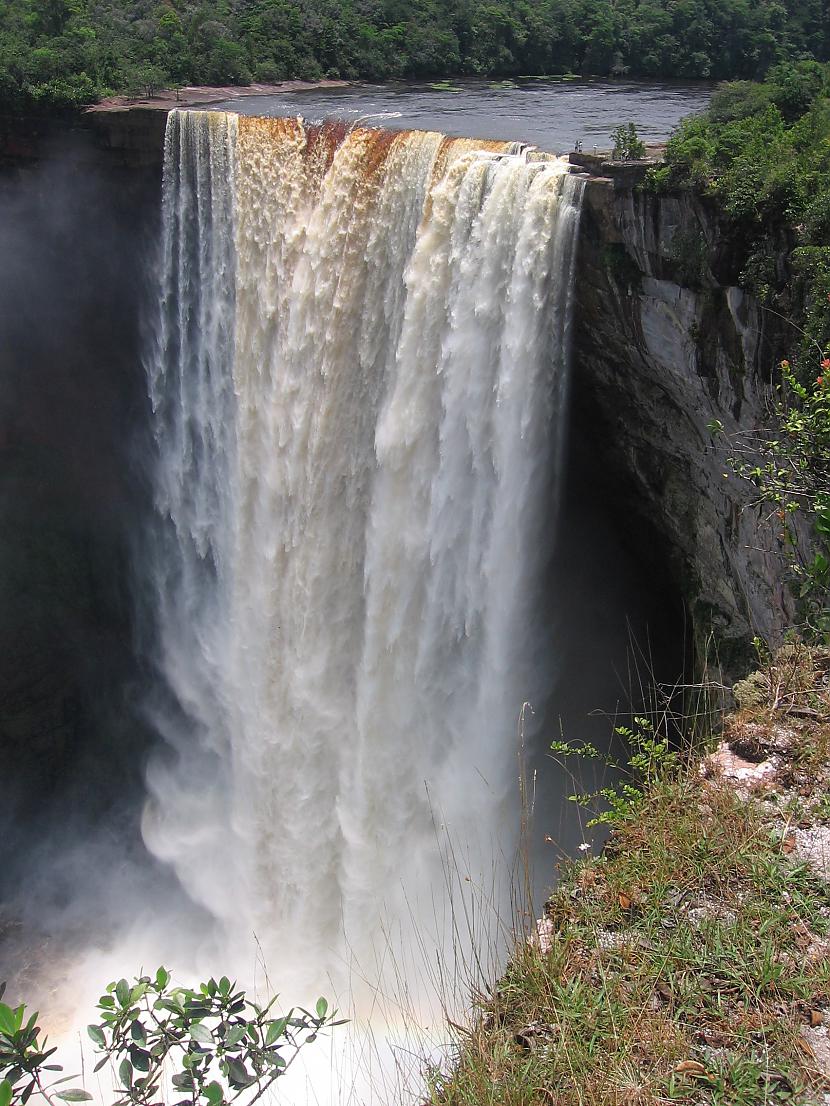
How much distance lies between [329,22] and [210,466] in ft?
39.2

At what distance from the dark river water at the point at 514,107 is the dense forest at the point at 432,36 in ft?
3.26

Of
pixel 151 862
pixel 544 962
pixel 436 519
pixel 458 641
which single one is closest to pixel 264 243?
pixel 436 519

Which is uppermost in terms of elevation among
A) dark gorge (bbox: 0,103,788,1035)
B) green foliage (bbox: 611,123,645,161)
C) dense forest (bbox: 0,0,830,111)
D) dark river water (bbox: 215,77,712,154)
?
dense forest (bbox: 0,0,830,111)

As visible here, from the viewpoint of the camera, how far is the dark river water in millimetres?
12203

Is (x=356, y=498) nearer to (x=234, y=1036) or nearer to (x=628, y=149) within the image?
(x=628, y=149)

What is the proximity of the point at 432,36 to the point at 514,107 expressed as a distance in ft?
17.0

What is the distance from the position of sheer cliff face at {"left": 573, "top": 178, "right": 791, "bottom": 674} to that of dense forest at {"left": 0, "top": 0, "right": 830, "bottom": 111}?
439 inches

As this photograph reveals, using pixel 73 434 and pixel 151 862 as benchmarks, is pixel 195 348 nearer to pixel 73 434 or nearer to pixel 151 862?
pixel 73 434

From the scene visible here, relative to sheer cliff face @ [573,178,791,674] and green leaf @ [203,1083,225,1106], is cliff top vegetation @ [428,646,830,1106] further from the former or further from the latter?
sheer cliff face @ [573,178,791,674]

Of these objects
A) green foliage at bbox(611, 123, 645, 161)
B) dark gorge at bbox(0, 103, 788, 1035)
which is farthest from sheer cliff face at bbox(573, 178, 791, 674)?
green foliage at bbox(611, 123, 645, 161)

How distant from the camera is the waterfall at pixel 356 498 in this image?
28.8ft

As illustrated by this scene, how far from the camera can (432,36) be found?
18578 millimetres

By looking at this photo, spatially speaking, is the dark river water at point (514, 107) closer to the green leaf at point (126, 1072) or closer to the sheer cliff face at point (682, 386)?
the sheer cliff face at point (682, 386)

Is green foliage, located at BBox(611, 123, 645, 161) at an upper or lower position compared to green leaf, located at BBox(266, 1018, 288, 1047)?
upper
